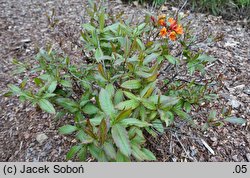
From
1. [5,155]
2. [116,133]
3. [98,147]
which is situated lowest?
[5,155]

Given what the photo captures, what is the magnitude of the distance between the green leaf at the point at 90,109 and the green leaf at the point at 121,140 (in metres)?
0.36

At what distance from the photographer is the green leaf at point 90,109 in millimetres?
1706

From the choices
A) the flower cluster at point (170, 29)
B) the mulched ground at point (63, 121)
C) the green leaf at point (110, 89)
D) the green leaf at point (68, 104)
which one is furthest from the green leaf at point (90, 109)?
the flower cluster at point (170, 29)

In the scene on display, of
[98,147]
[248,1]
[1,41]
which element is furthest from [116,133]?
[248,1]

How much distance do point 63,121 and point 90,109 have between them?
59cm

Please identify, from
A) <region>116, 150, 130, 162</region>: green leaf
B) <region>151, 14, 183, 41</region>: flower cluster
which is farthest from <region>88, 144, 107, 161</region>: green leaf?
<region>151, 14, 183, 41</region>: flower cluster

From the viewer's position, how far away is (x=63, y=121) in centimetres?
226

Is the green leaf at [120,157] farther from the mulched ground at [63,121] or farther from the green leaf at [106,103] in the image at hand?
the mulched ground at [63,121]

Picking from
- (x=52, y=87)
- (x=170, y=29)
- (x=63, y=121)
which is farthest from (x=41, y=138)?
(x=170, y=29)

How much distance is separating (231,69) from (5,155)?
182 cm

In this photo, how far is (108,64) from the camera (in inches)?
76.2

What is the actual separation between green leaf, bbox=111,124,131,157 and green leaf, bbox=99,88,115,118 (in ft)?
A: 0.32
